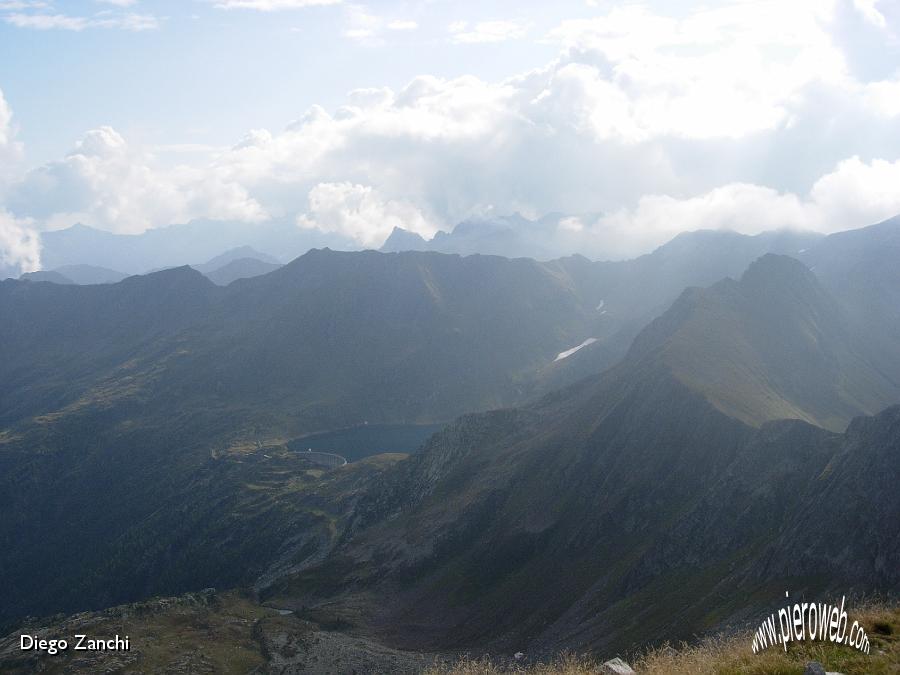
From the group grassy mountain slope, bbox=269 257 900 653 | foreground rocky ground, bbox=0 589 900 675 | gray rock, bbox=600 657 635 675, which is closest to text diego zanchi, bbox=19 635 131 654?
foreground rocky ground, bbox=0 589 900 675

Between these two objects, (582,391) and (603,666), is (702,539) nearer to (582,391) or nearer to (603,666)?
(603,666)

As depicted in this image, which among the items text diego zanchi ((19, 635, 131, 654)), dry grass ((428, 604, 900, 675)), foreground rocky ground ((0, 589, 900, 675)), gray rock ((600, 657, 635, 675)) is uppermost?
dry grass ((428, 604, 900, 675))

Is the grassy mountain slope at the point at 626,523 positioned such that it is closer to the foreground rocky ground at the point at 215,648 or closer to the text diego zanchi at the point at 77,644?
the foreground rocky ground at the point at 215,648

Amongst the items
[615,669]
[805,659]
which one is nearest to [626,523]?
[615,669]

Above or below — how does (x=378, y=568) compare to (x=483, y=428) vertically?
below

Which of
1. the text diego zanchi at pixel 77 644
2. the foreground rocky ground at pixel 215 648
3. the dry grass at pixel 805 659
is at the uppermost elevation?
the dry grass at pixel 805 659

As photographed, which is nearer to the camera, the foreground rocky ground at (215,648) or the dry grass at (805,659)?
the dry grass at (805,659)

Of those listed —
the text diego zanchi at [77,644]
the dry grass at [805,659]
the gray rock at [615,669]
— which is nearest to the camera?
the dry grass at [805,659]

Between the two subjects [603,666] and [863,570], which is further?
[863,570]

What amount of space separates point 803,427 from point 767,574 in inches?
1431

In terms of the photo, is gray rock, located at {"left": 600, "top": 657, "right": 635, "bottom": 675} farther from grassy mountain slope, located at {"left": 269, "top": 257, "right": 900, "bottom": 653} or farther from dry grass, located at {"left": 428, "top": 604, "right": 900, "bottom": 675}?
grassy mountain slope, located at {"left": 269, "top": 257, "right": 900, "bottom": 653}

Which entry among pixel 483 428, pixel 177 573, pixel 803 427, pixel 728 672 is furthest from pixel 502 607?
pixel 177 573

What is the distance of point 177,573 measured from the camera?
627 feet

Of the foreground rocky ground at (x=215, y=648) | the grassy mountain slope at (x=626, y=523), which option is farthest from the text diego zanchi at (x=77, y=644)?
the grassy mountain slope at (x=626, y=523)
